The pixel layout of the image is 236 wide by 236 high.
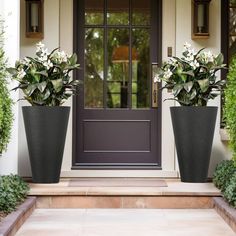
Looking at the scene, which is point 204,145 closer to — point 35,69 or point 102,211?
point 102,211

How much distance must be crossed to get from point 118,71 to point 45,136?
1383mm

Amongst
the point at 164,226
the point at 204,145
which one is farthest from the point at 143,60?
the point at 164,226

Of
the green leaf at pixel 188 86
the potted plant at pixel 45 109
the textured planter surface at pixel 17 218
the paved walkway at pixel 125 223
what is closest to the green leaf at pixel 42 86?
the potted plant at pixel 45 109

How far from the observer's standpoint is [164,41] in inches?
248

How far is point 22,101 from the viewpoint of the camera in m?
6.27

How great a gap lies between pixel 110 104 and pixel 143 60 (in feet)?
2.07

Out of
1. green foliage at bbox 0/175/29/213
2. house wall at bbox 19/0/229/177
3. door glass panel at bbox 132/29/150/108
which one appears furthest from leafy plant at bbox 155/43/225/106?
green foliage at bbox 0/175/29/213

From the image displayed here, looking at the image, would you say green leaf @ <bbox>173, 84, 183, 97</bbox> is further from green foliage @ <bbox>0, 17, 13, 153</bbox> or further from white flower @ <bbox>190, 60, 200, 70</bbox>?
green foliage @ <bbox>0, 17, 13, 153</bbox>

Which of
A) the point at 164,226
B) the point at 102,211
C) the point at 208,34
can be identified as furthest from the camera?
the point at 208,34

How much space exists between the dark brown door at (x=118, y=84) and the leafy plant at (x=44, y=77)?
849 millimetres

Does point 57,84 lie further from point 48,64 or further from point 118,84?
point 118,84

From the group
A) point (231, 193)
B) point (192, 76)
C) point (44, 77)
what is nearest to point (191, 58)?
point (192, 76)

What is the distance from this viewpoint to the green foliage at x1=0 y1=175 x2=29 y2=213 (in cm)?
441

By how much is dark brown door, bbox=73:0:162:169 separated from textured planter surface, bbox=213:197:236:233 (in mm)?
1440
